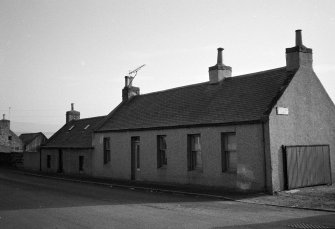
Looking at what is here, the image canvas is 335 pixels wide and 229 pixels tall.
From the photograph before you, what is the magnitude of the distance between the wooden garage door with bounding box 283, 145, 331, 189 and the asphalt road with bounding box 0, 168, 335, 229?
13.8 ft

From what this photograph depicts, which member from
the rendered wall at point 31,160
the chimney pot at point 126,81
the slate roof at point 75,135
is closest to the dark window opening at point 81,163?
the slate roof at point 75,135

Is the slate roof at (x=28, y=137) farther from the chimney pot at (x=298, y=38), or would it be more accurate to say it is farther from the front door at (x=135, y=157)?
the chimney pot at (x=298, y=38)

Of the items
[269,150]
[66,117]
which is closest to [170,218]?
[269,150]

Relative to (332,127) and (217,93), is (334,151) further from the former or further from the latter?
(217,93)

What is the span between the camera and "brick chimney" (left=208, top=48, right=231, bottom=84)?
22328mm

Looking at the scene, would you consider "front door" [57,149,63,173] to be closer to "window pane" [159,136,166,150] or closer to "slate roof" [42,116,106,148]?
"slate roof" [42,116,106,148]

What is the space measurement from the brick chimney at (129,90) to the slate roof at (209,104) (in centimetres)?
265

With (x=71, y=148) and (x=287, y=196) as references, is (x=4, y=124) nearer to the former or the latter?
(x=71, y=148)

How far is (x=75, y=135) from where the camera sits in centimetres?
3362

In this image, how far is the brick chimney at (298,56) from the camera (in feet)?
59.5

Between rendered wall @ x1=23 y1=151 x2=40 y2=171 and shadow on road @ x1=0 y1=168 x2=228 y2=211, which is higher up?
rendered wall @ x1=23 y1=151 x2=40 y2=171

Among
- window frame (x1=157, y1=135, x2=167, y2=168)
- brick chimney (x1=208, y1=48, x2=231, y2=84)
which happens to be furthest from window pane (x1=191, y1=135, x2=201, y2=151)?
brick chimney (x1=208, y1=48, x2=231, y2=84)

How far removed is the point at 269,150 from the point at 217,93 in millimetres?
6320

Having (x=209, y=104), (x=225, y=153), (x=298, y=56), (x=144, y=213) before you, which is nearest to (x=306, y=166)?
(x=225, y=153)
